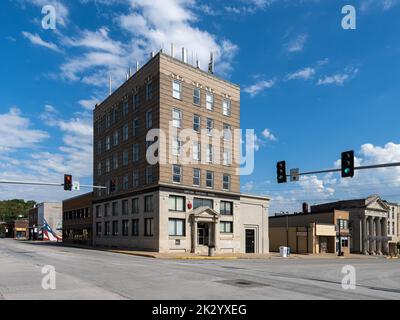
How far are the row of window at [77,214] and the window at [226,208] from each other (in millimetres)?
24033

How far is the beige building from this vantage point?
6469 cm

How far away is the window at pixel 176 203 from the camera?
148ft

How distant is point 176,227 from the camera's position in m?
45.1

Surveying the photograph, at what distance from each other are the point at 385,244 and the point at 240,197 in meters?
43.9

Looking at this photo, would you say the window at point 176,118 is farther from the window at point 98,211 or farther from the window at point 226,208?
the window at point 98,211

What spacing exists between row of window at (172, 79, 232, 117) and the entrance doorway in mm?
13001

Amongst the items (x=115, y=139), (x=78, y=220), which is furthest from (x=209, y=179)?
(x=78, y=220)

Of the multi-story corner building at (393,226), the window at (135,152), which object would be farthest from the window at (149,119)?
the multi-story corner building at (393,226)

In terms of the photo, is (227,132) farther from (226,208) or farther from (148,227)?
(148,227)

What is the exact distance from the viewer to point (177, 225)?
45.2 m

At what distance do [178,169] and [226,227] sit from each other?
8.96m
